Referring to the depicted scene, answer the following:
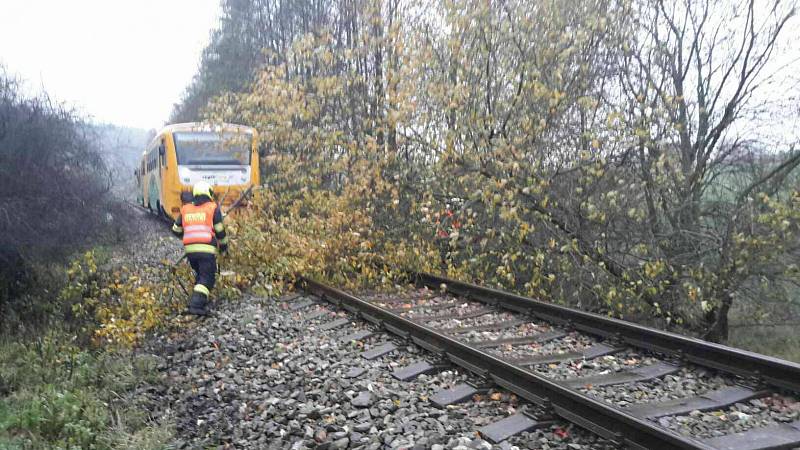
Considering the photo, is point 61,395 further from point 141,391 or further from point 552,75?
point 552,75

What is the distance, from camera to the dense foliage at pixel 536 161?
31.5ft

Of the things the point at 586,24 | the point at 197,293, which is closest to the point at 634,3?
the point at 586,24

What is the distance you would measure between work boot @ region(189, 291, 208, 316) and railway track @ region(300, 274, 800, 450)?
214 centimetres

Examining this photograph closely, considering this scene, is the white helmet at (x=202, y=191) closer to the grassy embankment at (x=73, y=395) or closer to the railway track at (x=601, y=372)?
the grassy embankment at (x=73, y=395)

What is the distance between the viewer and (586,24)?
947 centimetres

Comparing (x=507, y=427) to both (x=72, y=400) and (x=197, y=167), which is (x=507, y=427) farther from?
(x=197, y=167)

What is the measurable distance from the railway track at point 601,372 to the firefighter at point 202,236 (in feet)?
7.22

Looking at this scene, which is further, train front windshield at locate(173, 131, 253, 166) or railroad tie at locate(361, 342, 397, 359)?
train front windshield at locate(173, 131, 253, 166)

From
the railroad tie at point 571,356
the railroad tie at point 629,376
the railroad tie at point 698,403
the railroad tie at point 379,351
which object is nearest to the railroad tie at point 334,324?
the railroad tie at point 379,351

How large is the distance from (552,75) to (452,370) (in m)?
6.11

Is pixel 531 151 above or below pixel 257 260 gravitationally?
above

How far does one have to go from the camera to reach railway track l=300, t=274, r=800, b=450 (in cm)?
388

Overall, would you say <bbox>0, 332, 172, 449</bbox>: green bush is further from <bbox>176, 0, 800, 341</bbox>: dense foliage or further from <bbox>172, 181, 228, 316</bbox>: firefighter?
<bbox>176, 0, 800, 341</bbox>: dense foliage

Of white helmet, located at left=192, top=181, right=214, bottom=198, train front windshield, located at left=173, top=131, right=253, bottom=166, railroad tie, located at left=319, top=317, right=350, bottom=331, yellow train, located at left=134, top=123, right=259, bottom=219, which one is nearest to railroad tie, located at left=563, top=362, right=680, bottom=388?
railroad tie, located at left=319, top=317, right=350, bottom=331
